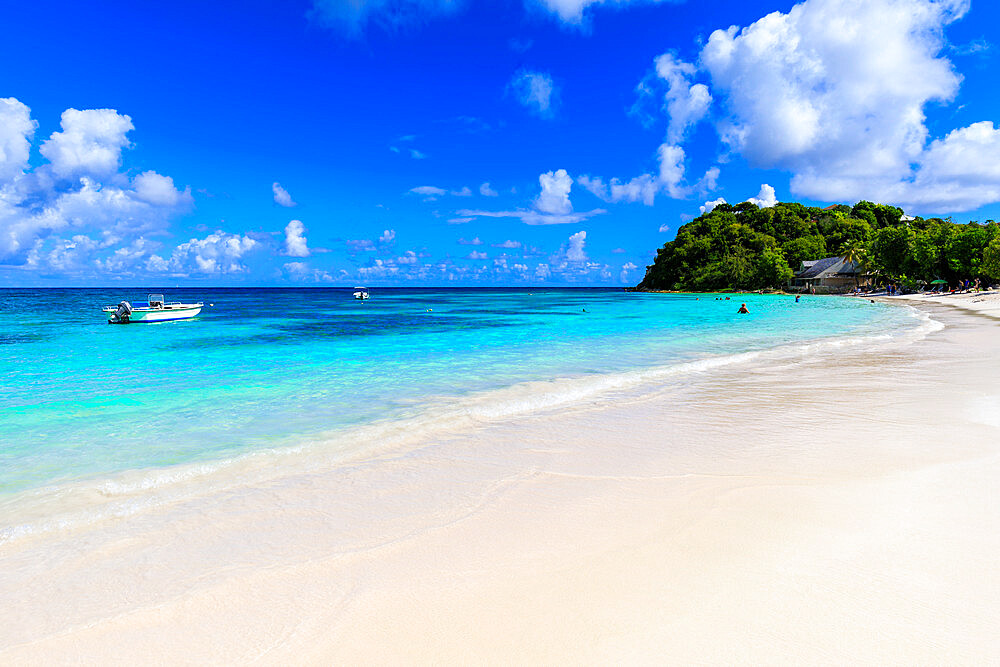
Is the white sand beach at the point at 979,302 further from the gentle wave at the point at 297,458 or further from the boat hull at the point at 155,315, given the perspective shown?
the boat hull at the point at 155,315

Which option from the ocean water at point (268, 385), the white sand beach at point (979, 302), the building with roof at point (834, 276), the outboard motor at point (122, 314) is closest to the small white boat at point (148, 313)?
the outboard motor at point (122, 314)

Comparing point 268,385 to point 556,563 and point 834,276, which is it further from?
point 834,276

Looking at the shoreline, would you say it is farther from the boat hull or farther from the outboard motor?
the outboard motor

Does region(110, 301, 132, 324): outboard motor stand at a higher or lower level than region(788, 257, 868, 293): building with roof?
lower

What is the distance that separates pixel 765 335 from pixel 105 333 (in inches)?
1457

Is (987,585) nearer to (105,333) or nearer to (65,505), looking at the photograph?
(65,505)

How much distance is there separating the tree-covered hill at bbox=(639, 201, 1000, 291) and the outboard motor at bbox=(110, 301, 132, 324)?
78.4 meters

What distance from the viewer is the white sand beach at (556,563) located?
286cm

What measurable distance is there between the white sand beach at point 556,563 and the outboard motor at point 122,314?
132ft

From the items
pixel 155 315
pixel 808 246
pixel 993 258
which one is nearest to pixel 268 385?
pixel 155 315

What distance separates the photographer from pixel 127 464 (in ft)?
22.2

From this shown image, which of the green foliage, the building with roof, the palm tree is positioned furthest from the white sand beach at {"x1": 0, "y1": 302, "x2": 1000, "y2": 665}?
the building with roof

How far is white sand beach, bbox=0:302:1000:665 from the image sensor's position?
2861 mm

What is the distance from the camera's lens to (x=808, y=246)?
10475 centimetres
